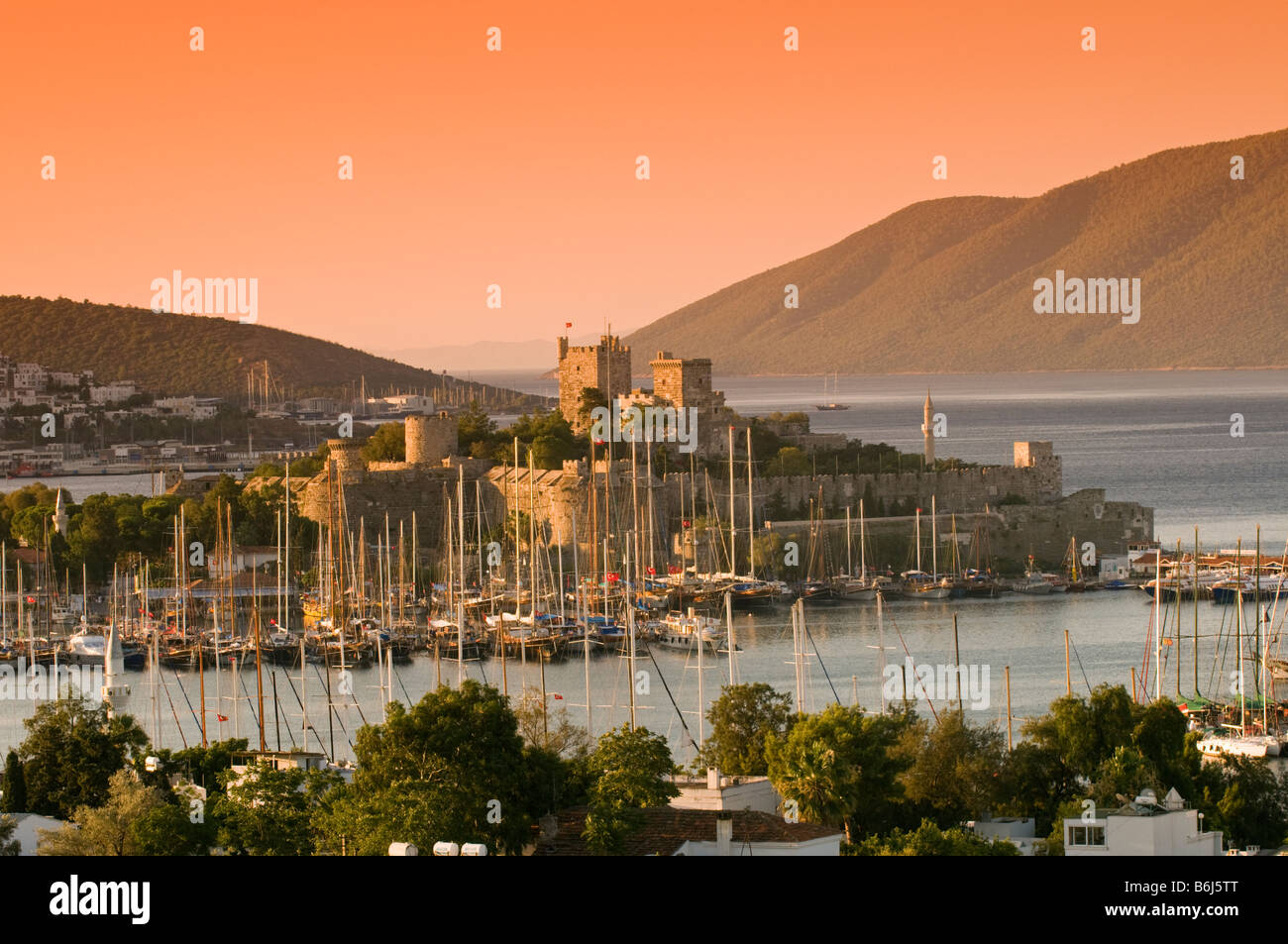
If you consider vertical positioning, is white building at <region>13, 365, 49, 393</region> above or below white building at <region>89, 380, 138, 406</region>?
above

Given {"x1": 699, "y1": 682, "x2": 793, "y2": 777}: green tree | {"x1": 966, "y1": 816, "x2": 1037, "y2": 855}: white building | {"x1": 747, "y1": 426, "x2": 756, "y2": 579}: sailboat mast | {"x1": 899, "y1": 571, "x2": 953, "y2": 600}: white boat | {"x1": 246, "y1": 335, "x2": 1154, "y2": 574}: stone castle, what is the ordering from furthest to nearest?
{"x1": 246, "y1": 335, "x2": 1154, "y2": 574}: stone castle → {"x1": 747, "y1": 426, "x2": 756, "y2": 579}: sailboat mast → {"x1": 899, "y1": 571, "x2": 953, "y2": 600}: white boat → {"x1": 699, "y1": 682, "x2": 793, "y2": 777}: green tree → {"x1": 966, "y1": 816, "x2": 1037, "y2": 855}: white building

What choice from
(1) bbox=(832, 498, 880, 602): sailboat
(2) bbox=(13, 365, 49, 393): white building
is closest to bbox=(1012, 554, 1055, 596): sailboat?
(1) bbox=(832, 498, 880, 602): sailboat

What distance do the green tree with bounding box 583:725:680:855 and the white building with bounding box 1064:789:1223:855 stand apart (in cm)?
348

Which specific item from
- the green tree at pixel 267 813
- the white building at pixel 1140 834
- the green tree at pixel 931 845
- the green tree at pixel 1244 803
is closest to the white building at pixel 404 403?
the green tree at pixel 1244 803

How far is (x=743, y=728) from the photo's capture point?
885 inches

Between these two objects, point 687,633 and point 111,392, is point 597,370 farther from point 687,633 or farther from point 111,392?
point 111,392

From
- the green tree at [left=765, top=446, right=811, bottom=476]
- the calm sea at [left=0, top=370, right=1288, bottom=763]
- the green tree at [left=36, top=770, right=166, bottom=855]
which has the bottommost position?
the calm sea at [left=0, top=370, right=1288, bottom=763]

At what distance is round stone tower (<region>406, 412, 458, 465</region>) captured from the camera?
5812 centimetres

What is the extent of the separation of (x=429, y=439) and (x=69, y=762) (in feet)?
122

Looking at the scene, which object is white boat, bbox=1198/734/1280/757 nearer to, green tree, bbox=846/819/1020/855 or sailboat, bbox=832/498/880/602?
green tree, bbox=846/819/1020/855
